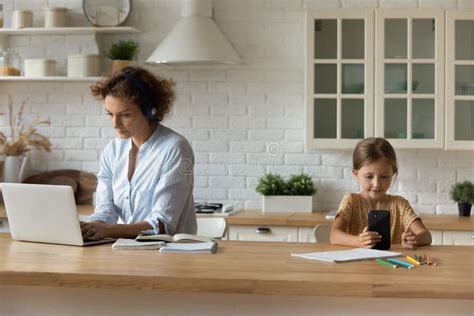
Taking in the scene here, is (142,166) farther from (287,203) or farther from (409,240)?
(287,203)

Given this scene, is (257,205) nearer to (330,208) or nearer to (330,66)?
(330,208)

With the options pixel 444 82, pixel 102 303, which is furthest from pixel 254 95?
pixel 102 303

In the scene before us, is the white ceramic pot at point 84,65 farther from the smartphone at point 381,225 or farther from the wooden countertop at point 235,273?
the smartphone at point 381,225

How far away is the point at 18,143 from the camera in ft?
19.1

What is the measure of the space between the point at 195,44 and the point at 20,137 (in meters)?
1.42

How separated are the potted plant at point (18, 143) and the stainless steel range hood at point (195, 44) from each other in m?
1.03

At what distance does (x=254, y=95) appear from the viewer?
568cm

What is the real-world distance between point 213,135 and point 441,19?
5.39 feet

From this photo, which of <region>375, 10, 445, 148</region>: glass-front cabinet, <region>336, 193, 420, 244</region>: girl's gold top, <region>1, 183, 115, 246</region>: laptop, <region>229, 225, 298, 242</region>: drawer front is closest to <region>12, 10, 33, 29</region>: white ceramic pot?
<region>229, 225, 298, 242</region>: drawer front

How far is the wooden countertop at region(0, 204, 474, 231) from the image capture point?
16.3 feet

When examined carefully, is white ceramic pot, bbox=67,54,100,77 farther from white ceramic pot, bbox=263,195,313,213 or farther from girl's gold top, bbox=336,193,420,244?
girl's gold top, bbox=336,193,420,244

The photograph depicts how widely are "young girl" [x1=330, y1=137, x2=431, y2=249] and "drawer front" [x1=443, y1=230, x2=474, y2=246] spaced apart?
1525mm

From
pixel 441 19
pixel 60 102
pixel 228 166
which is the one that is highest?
pixel 441 19

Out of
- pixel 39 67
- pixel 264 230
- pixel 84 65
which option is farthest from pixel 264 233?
pixel 39 67
